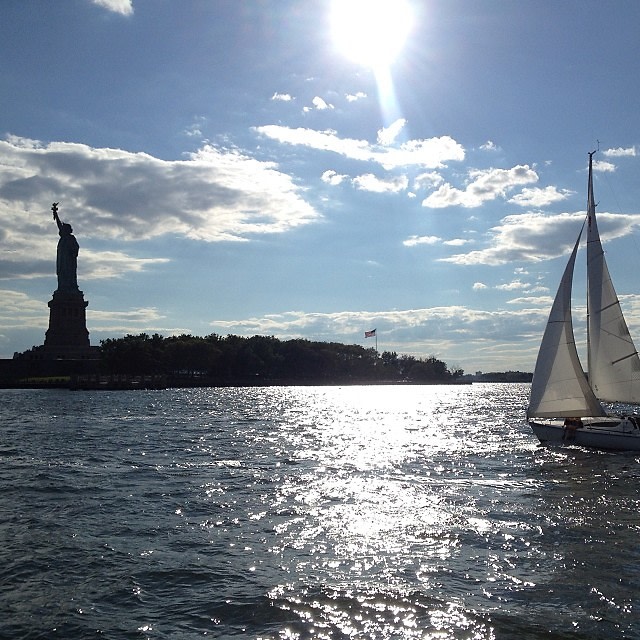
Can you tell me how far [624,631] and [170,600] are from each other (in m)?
7.82

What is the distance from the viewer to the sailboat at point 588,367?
38656 mm

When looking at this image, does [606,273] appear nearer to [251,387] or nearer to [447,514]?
[447,514]

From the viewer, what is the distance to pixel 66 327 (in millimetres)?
147625

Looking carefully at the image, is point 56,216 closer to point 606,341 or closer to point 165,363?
point 165,363

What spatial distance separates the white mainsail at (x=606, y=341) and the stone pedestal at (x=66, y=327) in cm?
12087

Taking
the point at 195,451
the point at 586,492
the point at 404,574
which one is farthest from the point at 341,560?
the point at 195,451

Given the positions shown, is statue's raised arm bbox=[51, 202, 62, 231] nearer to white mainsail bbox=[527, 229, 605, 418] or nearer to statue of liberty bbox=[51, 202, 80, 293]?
statue of liberty bbox=[51, 202, 80, 293]

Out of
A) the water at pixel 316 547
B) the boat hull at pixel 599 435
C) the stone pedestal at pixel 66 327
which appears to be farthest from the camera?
the stone pedestal at pixel 66 327

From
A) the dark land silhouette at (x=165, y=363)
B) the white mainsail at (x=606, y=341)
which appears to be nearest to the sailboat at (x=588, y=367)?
the white mainsail at (x=606, y=341)

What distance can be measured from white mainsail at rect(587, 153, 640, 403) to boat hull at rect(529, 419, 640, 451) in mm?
1403

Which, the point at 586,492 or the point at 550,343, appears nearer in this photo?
the point at 586,492

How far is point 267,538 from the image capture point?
733 inches

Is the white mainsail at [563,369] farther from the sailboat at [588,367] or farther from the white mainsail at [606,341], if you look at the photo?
the white mainsail at [606,341]

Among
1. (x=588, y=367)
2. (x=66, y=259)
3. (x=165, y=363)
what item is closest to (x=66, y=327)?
(x=66, y=259)
